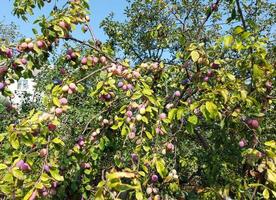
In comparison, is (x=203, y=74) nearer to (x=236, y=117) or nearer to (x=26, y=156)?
(x=236, y=117)

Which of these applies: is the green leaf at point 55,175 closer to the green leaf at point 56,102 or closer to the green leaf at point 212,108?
the green leaf at point 56,102

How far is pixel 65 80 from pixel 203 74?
38.4 inches

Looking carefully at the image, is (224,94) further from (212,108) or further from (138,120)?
(138,120)

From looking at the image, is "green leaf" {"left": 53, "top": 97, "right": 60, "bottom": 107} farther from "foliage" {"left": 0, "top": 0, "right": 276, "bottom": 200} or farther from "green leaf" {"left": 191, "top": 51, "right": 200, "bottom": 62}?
"green leaf" {"left": 191, "top": 51, "right": 200, "bottom": 62}

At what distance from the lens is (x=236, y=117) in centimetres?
288

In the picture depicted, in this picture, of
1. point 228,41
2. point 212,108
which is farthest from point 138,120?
point 228,41

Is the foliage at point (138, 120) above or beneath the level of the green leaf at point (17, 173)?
above

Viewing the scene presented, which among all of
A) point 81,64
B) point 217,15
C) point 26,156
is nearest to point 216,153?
point 81,64

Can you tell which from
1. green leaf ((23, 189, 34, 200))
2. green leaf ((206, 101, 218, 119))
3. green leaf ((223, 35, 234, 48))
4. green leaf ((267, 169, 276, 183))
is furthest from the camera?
green leaf ((223, 35, 234, 48))

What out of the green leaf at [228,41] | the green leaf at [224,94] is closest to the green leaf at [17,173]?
the green leaf at [224,94]

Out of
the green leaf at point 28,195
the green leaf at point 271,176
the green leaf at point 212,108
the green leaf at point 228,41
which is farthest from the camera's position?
the green leaf at point 228,41

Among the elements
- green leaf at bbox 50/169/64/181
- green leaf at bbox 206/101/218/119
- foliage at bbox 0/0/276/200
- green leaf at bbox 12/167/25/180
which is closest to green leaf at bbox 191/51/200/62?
foliage at bbox 0/0/276/200

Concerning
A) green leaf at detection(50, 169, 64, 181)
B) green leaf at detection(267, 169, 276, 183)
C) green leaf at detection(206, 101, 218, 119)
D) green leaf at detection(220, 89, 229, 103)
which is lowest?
green leaf at detection(267, 169, 276, 183)

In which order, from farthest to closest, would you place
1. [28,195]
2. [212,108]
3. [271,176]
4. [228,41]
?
[228,41], [271,176], [212,108], [28,195]
